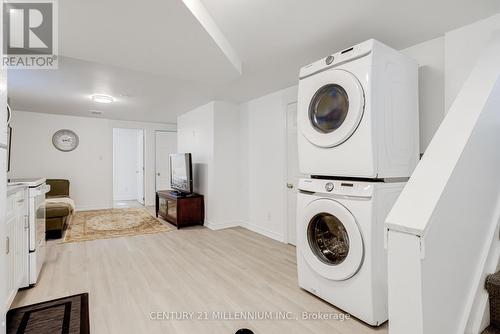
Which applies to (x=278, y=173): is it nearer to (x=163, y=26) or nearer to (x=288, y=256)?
(x=288, y=256)

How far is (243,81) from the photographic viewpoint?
3.28 metres

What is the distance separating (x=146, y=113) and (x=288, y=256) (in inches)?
167

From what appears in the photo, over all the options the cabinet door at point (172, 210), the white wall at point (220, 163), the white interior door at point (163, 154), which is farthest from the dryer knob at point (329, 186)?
the white interior door at point (163, 154)

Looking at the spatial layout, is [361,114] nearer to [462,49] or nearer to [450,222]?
[450,222]

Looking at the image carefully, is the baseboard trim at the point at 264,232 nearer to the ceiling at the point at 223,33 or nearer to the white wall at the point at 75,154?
the ceiling at the point at 223,33

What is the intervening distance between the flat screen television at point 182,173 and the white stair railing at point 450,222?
381 cm

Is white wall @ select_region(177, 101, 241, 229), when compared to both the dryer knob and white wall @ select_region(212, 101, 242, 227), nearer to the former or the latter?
white wall @ select_region(212, 101, 242, 227)

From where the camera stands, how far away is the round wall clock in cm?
561

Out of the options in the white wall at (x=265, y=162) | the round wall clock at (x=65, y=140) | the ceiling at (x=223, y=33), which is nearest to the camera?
the ceiling at (x=223, y=33)

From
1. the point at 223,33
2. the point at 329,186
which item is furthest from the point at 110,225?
the point at 329,186

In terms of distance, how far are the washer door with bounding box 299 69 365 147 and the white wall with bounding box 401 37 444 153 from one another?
89cm

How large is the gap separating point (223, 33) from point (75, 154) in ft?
17.5

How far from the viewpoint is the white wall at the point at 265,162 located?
3719 mm

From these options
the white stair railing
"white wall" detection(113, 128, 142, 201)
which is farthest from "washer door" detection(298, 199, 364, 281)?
"white wall" detection(113, 128, 142, 201)
